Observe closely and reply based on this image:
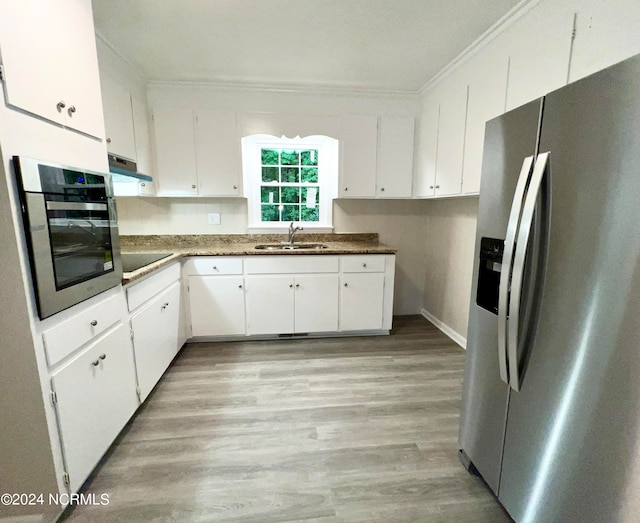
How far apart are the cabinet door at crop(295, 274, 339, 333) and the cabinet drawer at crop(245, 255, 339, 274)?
0.08 meters

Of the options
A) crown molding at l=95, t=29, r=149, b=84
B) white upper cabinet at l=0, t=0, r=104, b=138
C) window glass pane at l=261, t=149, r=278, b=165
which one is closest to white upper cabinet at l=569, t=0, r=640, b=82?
white upper cabinet at l=0, t=0, r=104, b=138

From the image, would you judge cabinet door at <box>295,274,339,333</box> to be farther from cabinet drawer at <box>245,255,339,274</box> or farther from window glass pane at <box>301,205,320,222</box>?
window glass pane at <box>301,205,320,222</box>

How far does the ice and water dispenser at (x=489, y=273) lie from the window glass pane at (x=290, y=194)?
2.32 meters

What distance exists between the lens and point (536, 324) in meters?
1.00

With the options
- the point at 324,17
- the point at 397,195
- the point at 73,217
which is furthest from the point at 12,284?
the point at 397,195

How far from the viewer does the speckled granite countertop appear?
2.69 m

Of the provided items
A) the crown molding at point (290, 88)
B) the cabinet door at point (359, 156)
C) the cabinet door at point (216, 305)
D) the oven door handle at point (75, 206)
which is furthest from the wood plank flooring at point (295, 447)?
the crown molding at point (290, 88)

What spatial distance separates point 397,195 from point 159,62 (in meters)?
2.37

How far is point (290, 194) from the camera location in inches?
130

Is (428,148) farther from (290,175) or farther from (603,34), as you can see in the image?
(603,34)

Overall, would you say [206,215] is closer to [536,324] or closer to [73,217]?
[73,217]

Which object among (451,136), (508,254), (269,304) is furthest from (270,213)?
(508,254)

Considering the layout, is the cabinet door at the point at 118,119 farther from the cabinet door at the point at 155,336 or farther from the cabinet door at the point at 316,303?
the cabinet door at the point at 316,303

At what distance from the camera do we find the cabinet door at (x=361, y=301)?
285 cm
